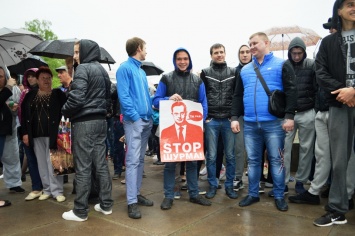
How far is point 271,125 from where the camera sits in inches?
158

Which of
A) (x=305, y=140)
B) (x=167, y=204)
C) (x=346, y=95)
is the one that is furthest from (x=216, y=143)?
(x=346, y=95)

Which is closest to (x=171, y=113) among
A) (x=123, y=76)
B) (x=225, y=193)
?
(x=123, y=76)

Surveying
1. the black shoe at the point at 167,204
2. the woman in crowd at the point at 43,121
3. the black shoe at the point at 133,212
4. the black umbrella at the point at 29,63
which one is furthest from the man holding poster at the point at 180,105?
the black umbrella at the point at 29,63

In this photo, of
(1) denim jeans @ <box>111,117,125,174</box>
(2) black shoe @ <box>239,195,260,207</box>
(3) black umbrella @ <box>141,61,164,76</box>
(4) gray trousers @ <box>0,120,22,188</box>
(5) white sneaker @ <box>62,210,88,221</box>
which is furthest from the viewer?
(3) black umbrella @ <box>141,61,164,76</box>

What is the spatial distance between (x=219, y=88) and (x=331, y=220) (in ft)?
7.52

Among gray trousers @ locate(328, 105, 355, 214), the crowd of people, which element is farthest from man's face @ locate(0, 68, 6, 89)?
gray trousers @ locate(328, 105, 355, 214)

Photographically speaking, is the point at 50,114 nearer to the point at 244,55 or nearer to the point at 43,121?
the point at 43,121

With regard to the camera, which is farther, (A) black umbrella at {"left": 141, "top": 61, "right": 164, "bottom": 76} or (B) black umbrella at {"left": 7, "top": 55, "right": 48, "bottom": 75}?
(A) black umbrella at {"left": 141, "top": 61, "right": 164, "bottom": 76}

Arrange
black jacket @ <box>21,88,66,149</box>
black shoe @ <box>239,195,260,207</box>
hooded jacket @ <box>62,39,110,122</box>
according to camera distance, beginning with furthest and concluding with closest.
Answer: black jacket @ <box>21,88,66,149</box>
black shoe @ <box>239,195,260,207</box>
hooded jacket @ <box>62,39,110,122</box>

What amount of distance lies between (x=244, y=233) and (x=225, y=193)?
1.62 m

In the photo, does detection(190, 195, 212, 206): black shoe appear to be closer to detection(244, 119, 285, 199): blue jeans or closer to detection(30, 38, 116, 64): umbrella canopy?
detection(244, 119, 285, 199): blue jeans

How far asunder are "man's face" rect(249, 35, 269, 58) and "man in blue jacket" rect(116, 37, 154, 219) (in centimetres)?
147

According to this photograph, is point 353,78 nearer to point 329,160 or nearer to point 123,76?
point 329,160

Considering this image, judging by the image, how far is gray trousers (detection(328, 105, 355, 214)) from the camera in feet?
10.8
